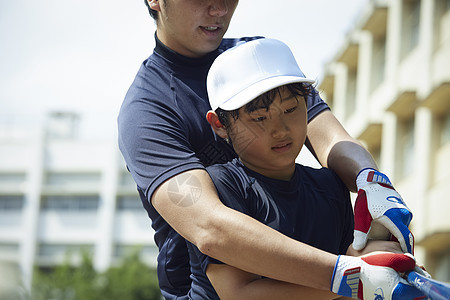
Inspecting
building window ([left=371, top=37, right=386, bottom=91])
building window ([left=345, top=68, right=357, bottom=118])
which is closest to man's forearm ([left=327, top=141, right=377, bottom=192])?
building window ([left=371, top=37, right=386, bottom=91])

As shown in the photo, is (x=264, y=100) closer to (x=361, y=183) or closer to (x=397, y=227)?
(x=361, y=183)

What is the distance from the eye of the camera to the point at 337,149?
8.87ft

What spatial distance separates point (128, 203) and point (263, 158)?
148ft

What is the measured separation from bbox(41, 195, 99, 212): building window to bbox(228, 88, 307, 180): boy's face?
148 ft

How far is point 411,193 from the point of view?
19.4 meters

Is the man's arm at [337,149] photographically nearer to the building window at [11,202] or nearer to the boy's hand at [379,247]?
the boy's hand at [379,247]

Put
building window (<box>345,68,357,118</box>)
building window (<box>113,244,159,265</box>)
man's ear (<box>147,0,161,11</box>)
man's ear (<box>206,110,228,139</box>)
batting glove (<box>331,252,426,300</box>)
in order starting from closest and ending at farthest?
batting glove (<box>331,252,426,300</box>)
man's ear (<box>206,110,228,139</box>)
man's ear (<box>147,0,161,11</box>)
building window (<box>345,68,357,118</box>)
building window (<box>113,244,159,265</box>)

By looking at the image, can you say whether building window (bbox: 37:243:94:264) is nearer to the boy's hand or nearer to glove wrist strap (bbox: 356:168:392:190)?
glove wrist strap (bbox: 356:168:392:190)

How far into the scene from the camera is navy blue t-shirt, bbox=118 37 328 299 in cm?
250

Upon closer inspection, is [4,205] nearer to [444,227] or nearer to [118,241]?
[118,241]

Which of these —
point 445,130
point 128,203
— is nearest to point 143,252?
point 128,203

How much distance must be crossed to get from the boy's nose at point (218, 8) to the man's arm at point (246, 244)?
0.67m

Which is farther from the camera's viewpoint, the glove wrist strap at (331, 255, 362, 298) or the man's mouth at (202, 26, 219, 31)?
the man's mouth at (202, 26, 219, 31)

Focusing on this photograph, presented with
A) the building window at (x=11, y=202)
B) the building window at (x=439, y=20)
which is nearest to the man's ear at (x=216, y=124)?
the building window at (x=439, y=20)
